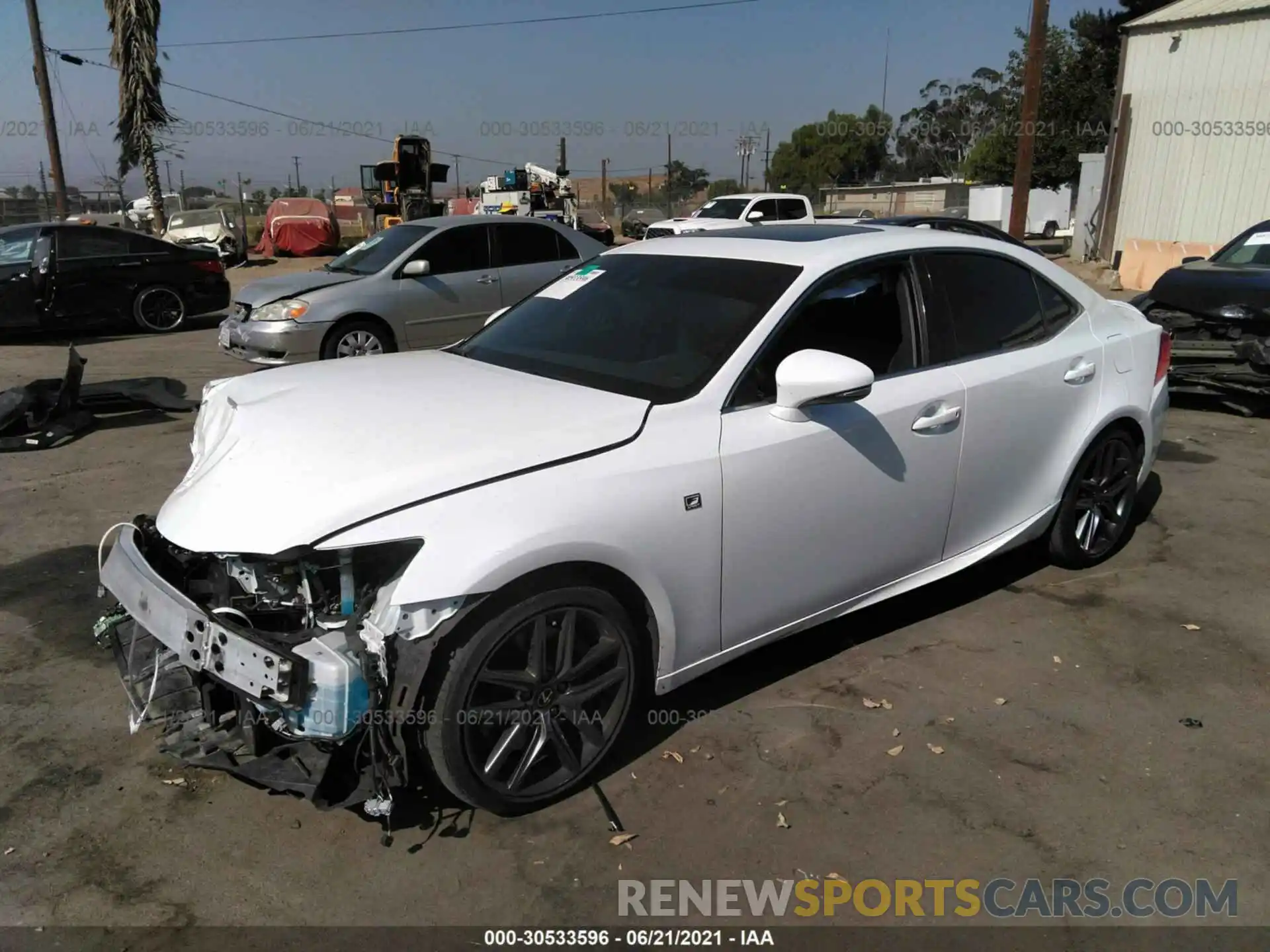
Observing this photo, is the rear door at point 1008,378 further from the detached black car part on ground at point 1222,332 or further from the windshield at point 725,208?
the windshield at point 725,208

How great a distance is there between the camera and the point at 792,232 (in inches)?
160

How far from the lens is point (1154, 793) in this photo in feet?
10.2

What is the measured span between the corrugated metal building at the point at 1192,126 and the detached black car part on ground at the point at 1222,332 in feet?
39.1

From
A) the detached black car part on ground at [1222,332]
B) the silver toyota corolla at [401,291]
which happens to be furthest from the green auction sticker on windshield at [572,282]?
the detached black car part on ground at [1222,332]

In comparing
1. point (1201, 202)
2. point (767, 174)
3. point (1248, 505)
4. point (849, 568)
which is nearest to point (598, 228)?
point (1201, 202)

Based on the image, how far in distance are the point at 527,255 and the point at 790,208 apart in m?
11.7

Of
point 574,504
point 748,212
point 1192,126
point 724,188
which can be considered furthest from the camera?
point 724,188

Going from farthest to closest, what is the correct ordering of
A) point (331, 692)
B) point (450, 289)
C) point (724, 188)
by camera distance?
point (724, 188)
point (450, 289)
point (331, 692)

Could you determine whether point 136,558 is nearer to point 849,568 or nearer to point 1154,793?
point 849,568

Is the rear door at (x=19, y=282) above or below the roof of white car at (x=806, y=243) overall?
below

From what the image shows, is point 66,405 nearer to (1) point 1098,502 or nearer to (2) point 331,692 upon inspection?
(2) point 331,692

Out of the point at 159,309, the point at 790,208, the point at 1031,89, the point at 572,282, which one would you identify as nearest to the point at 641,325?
the point at 572,282

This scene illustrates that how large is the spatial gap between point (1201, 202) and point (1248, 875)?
67.2 feet

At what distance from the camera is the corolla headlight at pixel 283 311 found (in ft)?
29.1
